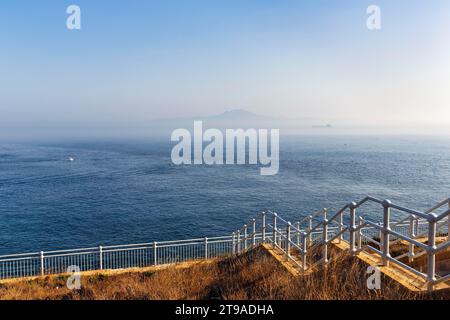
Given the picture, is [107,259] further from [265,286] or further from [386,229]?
[386,229]

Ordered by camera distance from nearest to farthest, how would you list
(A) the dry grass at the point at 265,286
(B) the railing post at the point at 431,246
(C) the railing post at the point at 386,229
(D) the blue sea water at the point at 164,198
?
(B) the railing post at the point at 431,246 → (A) the dry grass at the point at 265,286 → (C) the railing post at the point at 386,229 → (D) the blue sea water at the point at 164,198

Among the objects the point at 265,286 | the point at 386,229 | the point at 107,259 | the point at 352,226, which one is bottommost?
the point at 107,259

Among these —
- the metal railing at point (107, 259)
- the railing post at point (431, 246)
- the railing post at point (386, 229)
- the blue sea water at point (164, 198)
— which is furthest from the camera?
the blue sea water at point (164, 198)

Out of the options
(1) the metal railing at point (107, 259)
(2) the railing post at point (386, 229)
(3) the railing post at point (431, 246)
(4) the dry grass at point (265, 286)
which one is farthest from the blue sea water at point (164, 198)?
(3) the railing post at point (431, 246)

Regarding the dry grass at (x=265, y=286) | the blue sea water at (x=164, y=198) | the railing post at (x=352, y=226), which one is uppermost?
the railing post at (x=352, y=226)

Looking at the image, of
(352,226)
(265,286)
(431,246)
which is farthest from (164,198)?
(431,246)

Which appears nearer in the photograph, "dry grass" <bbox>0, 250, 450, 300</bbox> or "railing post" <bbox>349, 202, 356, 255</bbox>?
"dry grass" <bbox>0, 250, 450, 300</bbox>

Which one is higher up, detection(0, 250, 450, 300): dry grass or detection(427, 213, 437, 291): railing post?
→ detection(427, 213, 437, 291): railing post

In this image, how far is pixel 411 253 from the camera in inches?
279

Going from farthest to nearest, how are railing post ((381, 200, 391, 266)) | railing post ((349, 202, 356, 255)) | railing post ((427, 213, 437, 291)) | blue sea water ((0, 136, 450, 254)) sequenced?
blue sea water ((0, 136, 450, 254)) → railing post ((349, 202, 356, 255)) → railing post ((381, 200, 391, 266)) → railing post ((427, 213, 437, 291))

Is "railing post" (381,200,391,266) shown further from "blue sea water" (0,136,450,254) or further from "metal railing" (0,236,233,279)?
"blue sea water" (0,136,450,254)

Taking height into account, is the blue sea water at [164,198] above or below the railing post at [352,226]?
below

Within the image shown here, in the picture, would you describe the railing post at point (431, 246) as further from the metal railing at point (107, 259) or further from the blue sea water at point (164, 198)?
the blue sea water at point (164, 198)

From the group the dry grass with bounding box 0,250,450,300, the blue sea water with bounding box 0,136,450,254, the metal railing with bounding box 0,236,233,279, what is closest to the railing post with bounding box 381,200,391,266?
the dry grass with bounding box 0,250,450,300
